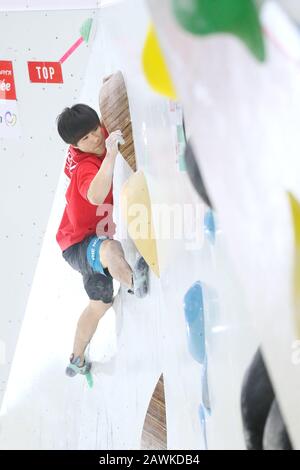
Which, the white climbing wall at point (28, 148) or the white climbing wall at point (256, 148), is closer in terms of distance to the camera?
the white climbing wall at point (256, 148)

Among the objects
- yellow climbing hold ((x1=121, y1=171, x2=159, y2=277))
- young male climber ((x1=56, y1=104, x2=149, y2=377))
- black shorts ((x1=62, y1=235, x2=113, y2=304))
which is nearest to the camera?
yellow climbing hold ((x1=121, y1=171, x2=159, y2=277))

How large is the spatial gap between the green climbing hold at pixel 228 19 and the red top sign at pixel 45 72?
1210mm

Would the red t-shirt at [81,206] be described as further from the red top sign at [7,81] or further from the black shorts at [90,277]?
the red top sign at [7,81]

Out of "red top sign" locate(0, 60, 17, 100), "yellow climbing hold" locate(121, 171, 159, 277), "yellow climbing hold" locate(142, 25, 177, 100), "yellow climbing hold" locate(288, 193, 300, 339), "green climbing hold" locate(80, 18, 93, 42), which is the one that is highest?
"green climbing hold" locate(80, 18, 93, 42)

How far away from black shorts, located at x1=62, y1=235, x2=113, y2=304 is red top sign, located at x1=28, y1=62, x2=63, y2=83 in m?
0.43

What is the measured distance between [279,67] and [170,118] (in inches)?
18.3

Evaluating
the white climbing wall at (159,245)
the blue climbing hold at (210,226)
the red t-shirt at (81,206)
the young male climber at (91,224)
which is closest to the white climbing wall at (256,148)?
the white climbing wall at (159,245)

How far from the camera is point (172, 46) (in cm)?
52

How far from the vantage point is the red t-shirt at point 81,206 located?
59.3 inches

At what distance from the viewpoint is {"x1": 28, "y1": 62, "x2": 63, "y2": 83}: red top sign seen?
1.62 metres

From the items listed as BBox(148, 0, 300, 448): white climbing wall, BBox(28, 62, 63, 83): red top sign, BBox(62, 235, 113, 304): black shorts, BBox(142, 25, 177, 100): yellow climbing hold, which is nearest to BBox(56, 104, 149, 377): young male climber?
BBox(62, 235, 113, 304): black shorts

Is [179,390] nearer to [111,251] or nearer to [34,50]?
[111,251]

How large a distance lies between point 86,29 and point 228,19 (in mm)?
1207

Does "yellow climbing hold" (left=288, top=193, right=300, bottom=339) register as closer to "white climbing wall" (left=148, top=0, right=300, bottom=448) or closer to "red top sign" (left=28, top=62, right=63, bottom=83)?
"white climbing wall" (left=148, top=0, right=300, bottom=448)
